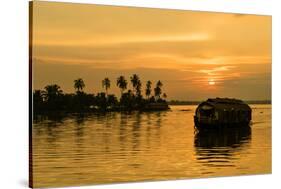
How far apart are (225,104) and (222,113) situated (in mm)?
113

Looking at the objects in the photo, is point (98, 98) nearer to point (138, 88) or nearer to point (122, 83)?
point (122, 83)

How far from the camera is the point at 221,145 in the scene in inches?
308

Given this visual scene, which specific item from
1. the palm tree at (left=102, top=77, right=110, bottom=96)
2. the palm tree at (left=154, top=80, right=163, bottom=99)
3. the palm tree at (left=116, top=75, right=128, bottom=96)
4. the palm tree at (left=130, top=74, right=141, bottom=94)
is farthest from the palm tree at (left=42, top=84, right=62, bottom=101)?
the palm tree at (left=154, top=80, right=163, bottom=99)

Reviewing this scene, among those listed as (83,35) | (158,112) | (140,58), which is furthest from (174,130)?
(83,35)

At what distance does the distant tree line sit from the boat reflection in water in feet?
2.15

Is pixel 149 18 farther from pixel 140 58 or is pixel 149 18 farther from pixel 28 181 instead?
pixel 28 181

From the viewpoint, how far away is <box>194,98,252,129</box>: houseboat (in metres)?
7.77

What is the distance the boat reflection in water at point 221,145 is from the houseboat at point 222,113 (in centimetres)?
7

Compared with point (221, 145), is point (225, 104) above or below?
above

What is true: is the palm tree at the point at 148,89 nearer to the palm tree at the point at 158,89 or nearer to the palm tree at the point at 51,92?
the palm tree at the point at 158,89

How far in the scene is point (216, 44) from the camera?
7762 millimetres

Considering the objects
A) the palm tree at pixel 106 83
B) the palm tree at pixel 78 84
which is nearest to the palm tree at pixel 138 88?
the palm tree at pixel 106 83

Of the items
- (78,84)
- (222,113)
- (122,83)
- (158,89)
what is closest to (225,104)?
(222,113)

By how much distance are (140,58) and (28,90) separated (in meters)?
1.23
